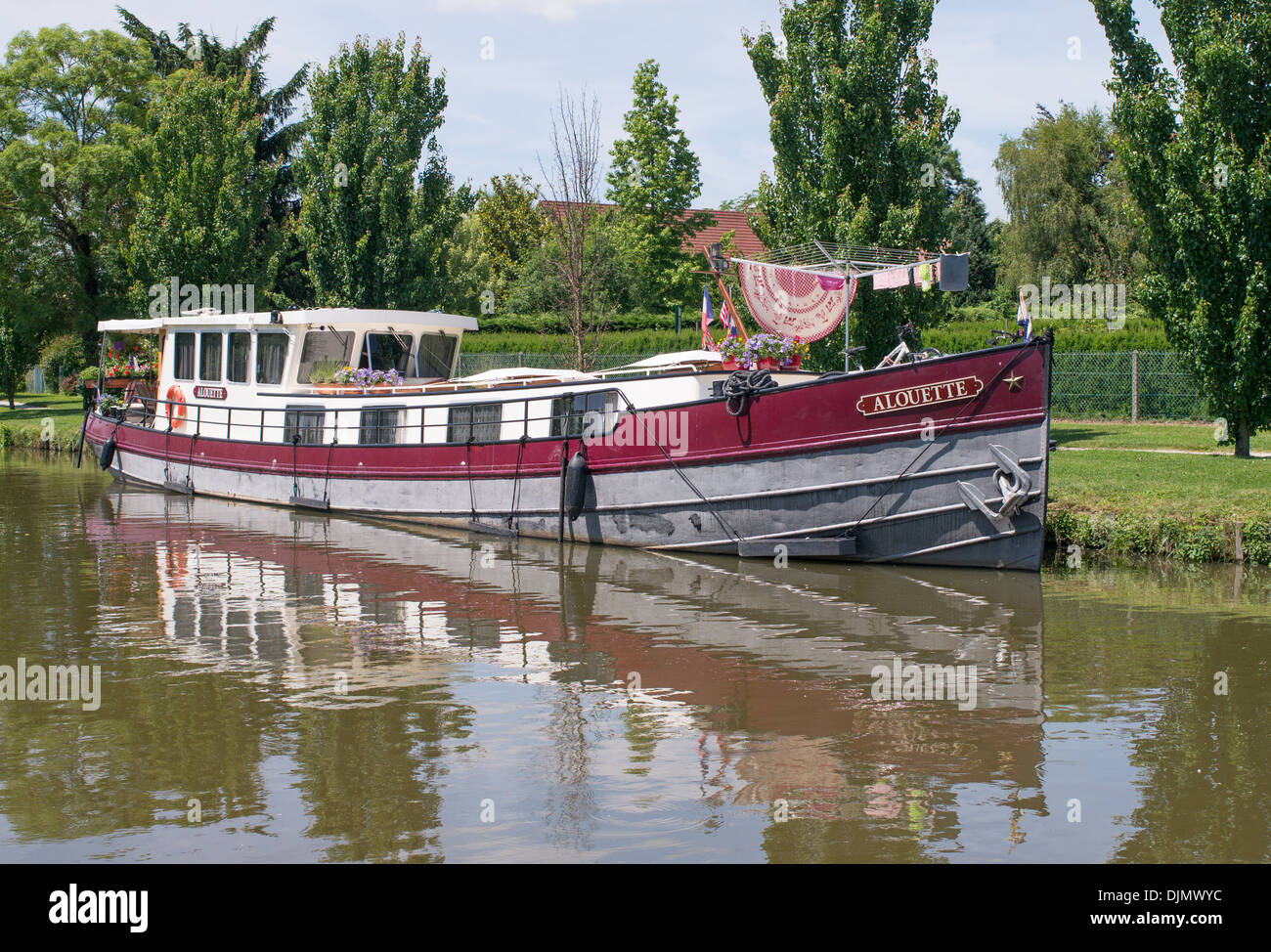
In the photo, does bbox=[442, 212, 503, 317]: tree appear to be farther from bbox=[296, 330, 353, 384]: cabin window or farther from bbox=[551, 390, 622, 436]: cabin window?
bbox=[551, 390, 622, 436]: cabin window

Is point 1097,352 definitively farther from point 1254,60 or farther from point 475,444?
point 475,444

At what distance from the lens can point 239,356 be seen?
22.2m

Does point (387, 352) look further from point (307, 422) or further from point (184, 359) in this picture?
point (184, 359)

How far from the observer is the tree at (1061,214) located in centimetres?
3853

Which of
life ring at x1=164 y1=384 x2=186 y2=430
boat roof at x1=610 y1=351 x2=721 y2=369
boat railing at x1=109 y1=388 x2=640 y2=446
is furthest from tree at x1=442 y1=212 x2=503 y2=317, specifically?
boat roof at x1=610 y1=351 x2=721 y2=369

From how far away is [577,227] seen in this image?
2812 centimetres

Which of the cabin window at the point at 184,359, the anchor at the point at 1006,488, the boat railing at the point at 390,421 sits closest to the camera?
the anchor at the point at 1006,488

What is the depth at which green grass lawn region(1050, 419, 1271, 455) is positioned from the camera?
21516 millimetres

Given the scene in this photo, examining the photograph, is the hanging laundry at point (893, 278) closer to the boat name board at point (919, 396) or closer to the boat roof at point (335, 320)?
the boat name board at point (919, 396)

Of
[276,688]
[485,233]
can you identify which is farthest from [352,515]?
[485,233]

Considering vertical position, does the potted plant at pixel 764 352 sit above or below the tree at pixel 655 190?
below

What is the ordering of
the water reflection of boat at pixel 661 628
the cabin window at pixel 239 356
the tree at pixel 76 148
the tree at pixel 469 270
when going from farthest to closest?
the tree at pixel 469 270
the tree at pixel 76 148
the cabin window at pixel 239 356
the water reflection of boat at pixel 661 628

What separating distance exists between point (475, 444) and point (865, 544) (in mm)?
6319

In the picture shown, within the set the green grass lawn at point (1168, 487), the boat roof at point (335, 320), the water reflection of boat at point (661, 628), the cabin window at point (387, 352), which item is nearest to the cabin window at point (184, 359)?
the boat roof at point (335, 320)
